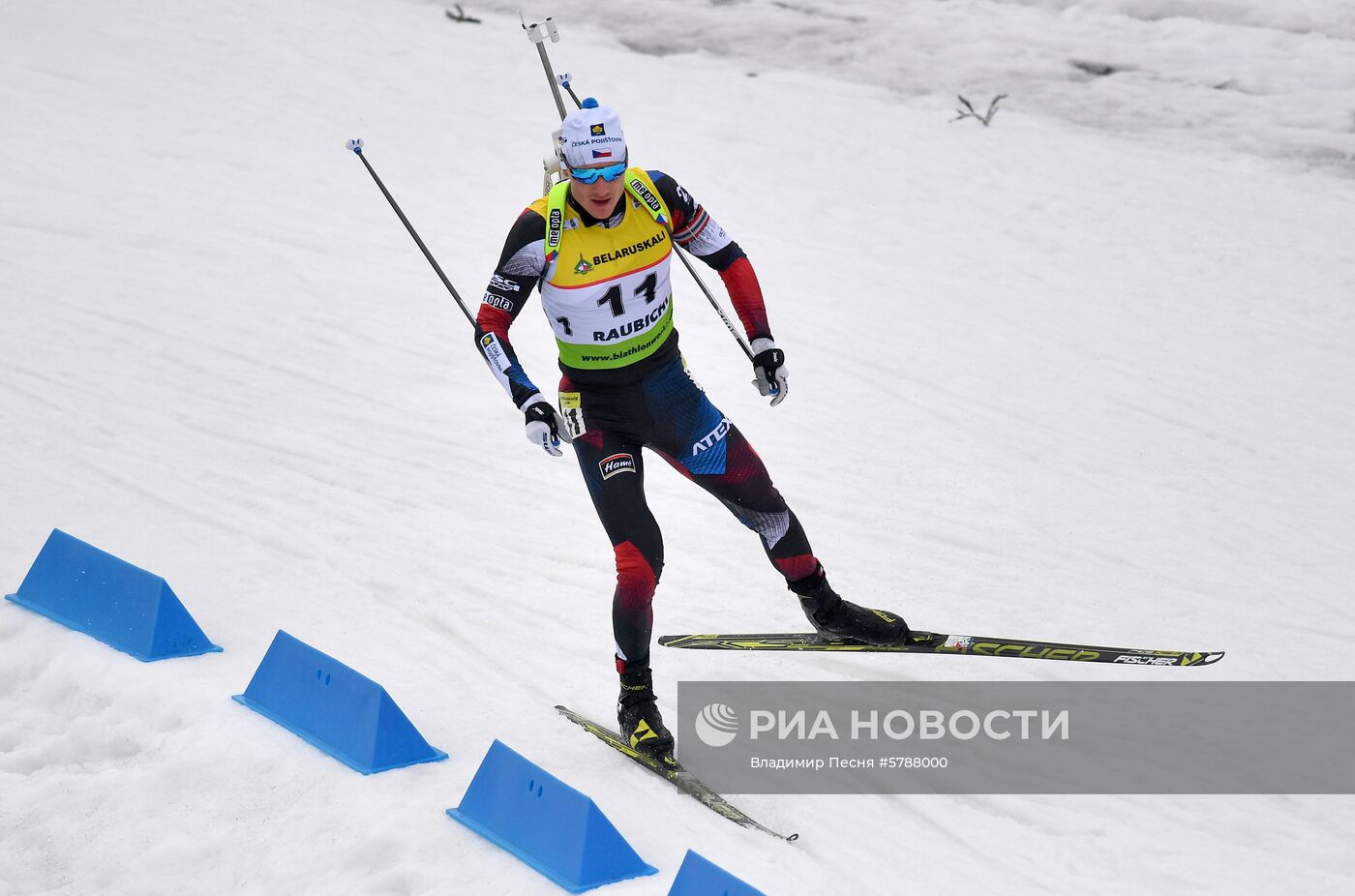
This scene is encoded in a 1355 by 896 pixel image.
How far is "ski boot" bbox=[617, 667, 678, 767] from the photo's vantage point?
4.91 meters

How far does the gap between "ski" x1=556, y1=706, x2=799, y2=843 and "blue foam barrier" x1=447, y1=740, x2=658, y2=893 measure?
529 millimetres

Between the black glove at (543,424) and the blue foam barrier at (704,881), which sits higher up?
the black glove at (543,424)

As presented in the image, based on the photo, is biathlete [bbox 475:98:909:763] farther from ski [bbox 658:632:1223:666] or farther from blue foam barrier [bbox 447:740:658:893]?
blue foam barrier [bbox 447:740:658:893]

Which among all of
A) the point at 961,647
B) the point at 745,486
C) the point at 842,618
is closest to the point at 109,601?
the point at 745,486

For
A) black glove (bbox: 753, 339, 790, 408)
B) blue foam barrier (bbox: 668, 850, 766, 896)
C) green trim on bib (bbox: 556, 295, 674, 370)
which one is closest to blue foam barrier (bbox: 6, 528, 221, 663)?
green trim on bib (bbox: 556, 295, 674, 370)

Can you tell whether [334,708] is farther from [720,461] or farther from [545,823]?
[720,461]

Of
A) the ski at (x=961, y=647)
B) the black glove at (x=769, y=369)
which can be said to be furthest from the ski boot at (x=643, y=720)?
the black glove at (x=769, y=369)

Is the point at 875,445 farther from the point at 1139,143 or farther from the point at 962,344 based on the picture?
the point at 1139,143

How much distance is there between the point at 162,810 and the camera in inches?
175

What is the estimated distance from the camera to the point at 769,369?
17.4 ft

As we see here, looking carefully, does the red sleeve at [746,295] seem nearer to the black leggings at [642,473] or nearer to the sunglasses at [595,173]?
the black leggings at [642,473]

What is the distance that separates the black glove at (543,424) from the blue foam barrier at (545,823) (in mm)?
1118

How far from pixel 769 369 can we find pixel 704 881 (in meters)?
2.32

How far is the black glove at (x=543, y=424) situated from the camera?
471cm
